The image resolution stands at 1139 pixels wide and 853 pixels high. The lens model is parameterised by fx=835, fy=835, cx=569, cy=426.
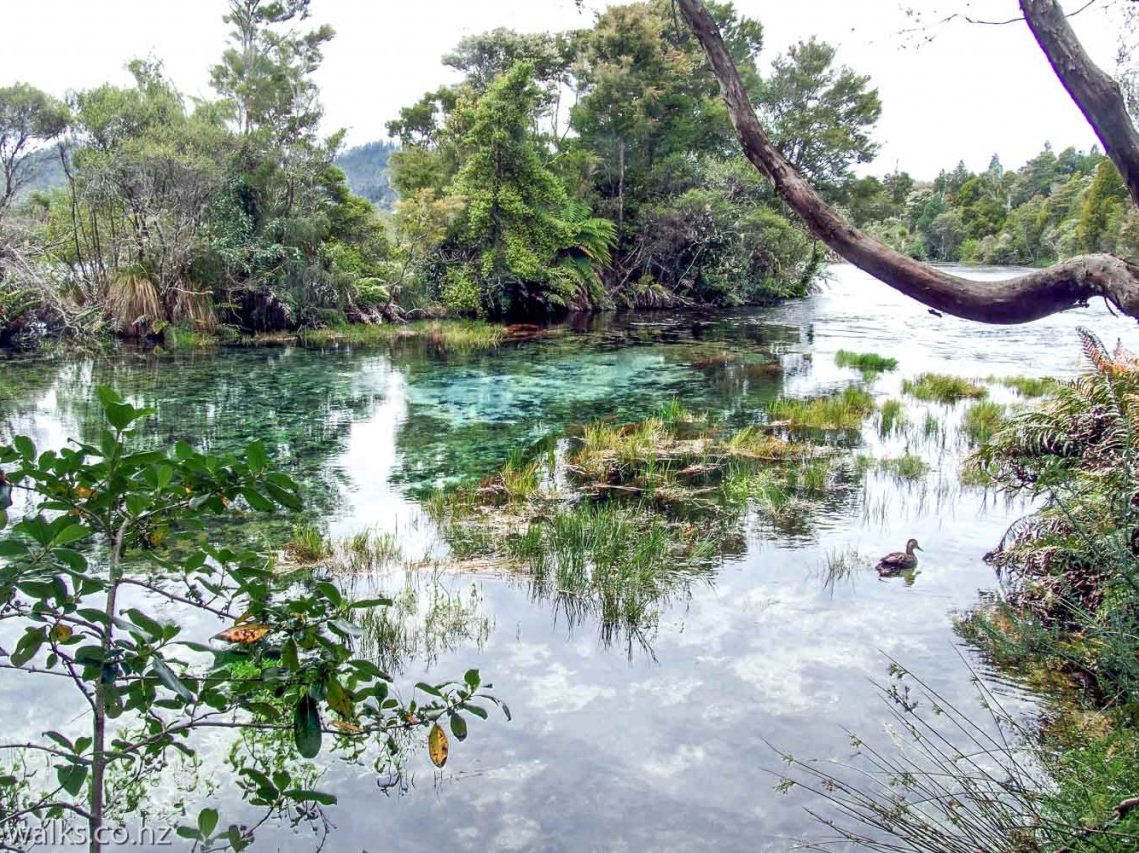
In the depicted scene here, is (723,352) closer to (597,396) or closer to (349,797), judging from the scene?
(597,396)

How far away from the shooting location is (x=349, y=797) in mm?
3422

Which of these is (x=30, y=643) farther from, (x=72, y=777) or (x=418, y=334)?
(x=418, y=334)

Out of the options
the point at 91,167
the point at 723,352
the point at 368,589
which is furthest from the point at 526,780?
the point at 91,167

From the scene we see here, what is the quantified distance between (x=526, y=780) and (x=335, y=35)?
22.1 metres

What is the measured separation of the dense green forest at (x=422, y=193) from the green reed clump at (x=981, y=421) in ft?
44.9

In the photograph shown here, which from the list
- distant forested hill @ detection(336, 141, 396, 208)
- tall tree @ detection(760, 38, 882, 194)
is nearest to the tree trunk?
tall tree @ detection(760, 38, 882, 194)

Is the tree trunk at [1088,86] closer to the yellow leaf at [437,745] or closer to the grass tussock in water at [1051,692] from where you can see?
the grass tussock in water at [1051,692]

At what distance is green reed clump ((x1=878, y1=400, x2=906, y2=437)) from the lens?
385 inches

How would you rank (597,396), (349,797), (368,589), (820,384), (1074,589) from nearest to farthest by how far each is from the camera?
(349,797), (1074,589), (368,589), (597,396), (820,384)

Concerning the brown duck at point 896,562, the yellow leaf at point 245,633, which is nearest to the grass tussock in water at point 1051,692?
the brown duck at point 896,562

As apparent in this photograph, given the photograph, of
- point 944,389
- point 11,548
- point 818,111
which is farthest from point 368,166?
point 11,548

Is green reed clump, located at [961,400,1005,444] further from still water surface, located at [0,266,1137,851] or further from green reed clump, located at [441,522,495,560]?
green reed clump, located at [441,522,495,560]

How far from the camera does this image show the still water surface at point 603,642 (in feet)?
11.0

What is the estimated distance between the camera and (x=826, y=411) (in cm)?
1033
